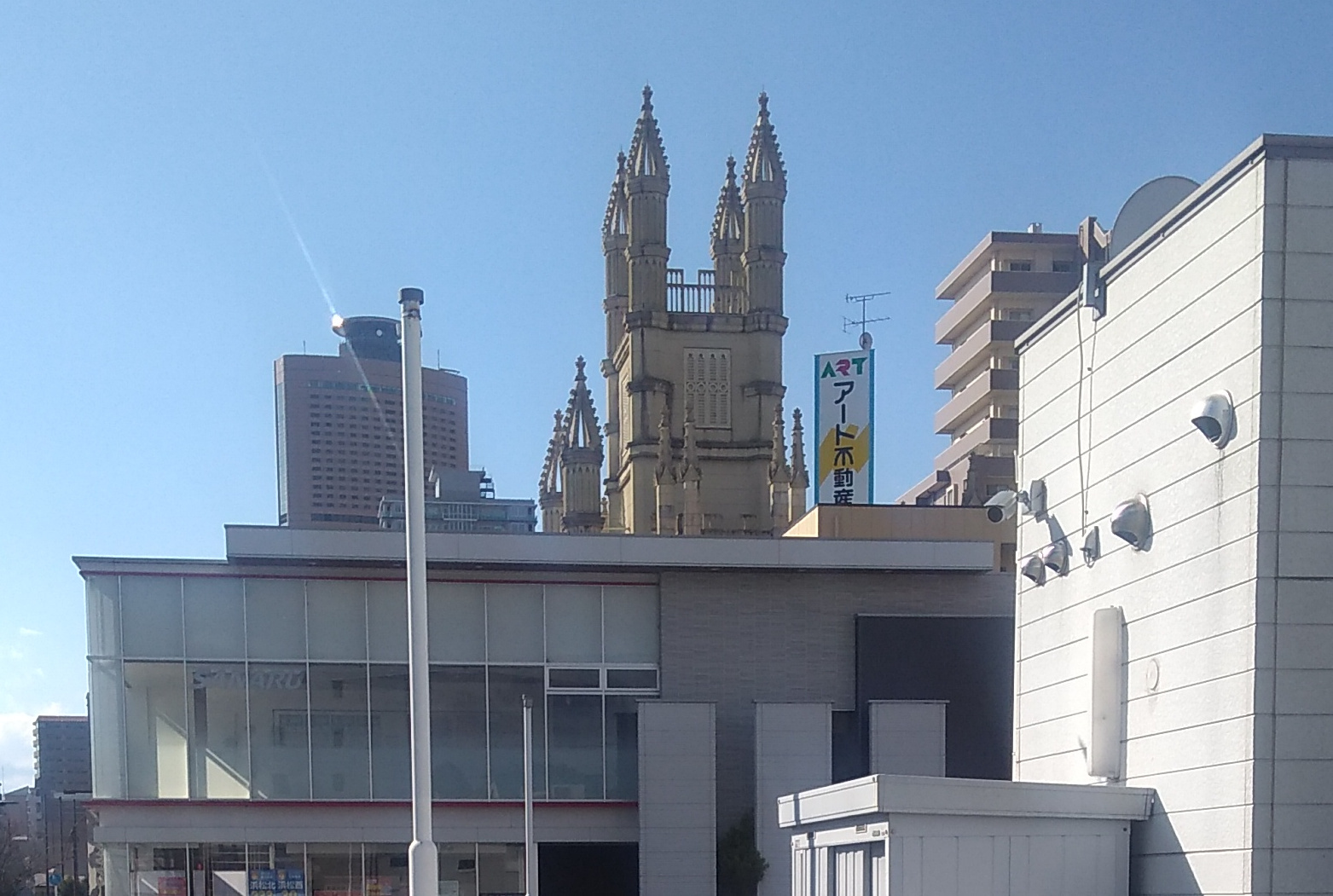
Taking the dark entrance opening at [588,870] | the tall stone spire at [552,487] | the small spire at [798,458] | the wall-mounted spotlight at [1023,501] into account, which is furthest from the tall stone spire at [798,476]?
the wall-mounted spotlight at [1023,501]

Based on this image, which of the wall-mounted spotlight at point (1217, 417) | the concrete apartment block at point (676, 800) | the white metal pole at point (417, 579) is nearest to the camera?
the white metal pole at point (417, 579)

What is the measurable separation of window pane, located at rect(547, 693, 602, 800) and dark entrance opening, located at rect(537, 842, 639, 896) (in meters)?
1.68

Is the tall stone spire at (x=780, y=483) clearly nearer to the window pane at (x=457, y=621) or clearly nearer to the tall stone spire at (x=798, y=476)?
the tall stone spire at (x=798, y=476)

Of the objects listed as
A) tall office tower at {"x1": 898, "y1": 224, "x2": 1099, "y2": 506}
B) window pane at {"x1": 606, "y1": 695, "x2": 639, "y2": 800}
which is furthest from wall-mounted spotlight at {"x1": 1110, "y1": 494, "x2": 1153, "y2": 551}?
tall office tower at {"x1": 898, "y1": 224, "x2": 1099, "y2": 506}

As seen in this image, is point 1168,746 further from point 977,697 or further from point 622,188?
point 622,188

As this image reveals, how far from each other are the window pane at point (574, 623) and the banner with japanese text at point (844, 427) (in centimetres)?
1946

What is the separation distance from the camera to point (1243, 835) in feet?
30.2

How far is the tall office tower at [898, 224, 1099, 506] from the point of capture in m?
61.5

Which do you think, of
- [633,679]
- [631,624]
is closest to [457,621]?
[631,624]

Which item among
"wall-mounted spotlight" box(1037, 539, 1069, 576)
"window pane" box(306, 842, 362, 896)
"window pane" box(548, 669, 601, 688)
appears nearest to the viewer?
"wall-mounted spotlight" box(1037, 539, 1069, 576)

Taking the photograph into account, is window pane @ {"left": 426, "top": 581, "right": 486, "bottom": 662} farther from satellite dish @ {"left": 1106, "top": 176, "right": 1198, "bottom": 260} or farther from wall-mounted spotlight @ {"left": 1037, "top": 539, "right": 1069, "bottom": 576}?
satellite dish @ {"left": 1106, "top": 176, "right": 1198, "bottom": 260}

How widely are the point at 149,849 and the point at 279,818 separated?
8.14 feet

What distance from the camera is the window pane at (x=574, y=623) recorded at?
26672 mm

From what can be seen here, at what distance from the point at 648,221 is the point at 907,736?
46.5 meters
